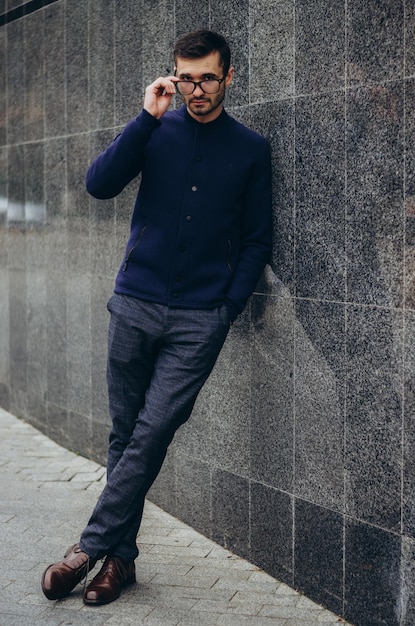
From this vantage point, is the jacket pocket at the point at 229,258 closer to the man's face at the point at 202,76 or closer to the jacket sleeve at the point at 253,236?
the jacket sleeve at the point at 253,236

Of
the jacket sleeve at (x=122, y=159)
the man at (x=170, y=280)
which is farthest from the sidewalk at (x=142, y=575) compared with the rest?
the jacket sleeve at (x=122, y=159)

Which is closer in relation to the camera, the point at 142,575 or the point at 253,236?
the point at 253,236

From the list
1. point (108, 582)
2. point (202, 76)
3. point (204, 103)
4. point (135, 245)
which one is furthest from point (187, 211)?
point (108, 582)

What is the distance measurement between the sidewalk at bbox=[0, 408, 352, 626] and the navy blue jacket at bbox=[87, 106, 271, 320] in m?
1.23

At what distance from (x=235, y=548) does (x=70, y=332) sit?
2.40 meters

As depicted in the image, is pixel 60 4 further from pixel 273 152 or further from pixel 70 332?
pixel 273 152

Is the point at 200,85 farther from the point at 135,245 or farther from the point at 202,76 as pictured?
the point at 135,245

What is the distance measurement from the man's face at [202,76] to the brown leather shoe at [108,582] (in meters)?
1.94

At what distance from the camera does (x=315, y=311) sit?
4.61 m

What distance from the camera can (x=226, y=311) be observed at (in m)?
4.66

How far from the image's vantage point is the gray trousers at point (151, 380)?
458cm

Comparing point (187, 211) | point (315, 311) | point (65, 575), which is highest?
point (187, 211)

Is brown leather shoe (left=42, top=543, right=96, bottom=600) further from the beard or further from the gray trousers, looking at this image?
the beard

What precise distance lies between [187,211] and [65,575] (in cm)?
161
